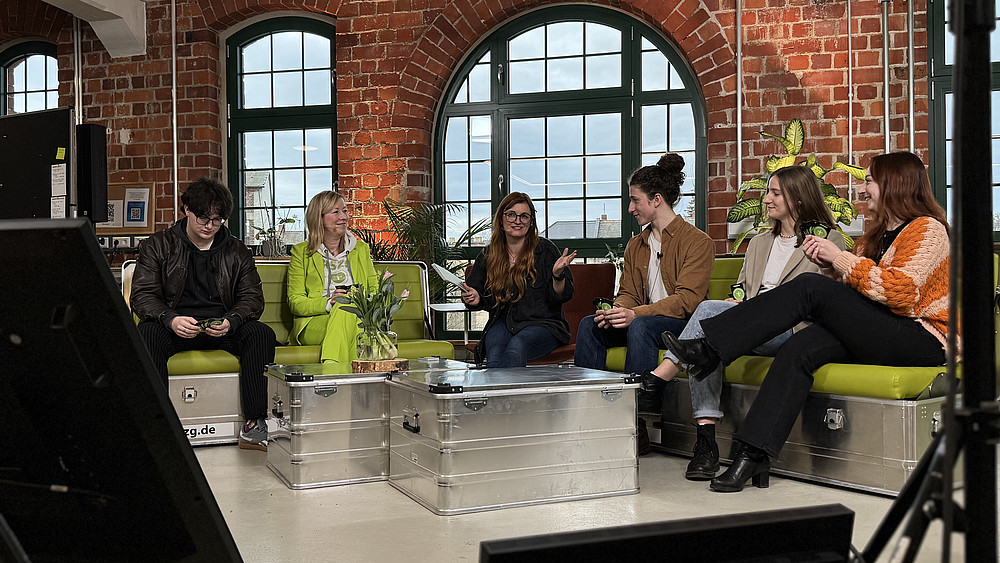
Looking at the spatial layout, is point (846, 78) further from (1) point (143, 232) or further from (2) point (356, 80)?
(1) point (143, 232)

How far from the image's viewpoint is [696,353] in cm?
326

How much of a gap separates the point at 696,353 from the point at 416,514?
1.15 metres

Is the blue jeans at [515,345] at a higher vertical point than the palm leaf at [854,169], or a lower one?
lower

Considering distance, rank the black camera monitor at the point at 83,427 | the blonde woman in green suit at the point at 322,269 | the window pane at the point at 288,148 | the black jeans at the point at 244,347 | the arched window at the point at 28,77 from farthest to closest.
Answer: the arched window at the point at 28,77
the window pane at the point at 288,148
the blonde woman in green suit at the point at 322,269
the black jeans at the point at 244,347
the black camera monitor at the point at 83,427

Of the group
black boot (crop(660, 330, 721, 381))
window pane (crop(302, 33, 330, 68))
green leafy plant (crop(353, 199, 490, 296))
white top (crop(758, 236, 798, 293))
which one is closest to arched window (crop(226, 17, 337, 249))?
window pane (crop(302, 33, 330, 68))

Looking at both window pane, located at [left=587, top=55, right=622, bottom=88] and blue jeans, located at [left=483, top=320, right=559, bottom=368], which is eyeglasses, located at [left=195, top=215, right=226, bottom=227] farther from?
window pane, located at [left=587, top=55, right=622, bottom=88]

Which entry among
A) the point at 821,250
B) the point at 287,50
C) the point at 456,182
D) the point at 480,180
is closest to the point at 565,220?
the point at 480,180

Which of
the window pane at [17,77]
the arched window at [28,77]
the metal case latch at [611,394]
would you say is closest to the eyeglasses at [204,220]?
the metal case latch at [611,394]

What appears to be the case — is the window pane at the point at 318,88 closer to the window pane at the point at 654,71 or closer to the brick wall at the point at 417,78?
the brick wall at the point at 417,78

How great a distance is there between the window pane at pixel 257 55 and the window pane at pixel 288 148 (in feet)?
1.77

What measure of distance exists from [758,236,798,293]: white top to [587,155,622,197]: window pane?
2768 mm

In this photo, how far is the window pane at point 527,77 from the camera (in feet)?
21.6

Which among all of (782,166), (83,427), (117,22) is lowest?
(83,427)

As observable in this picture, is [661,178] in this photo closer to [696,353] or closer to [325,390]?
[696,353]
